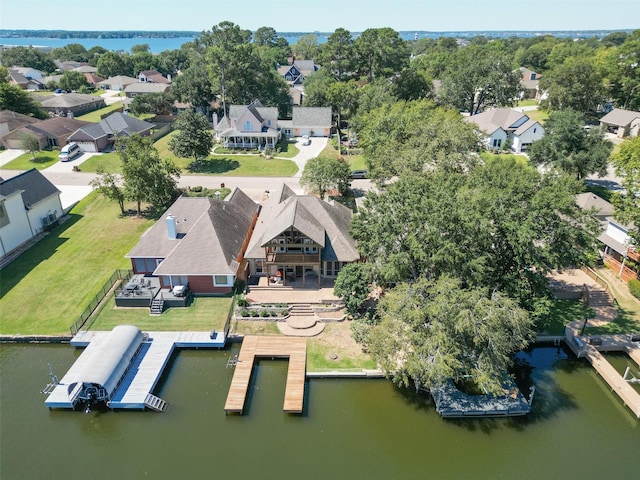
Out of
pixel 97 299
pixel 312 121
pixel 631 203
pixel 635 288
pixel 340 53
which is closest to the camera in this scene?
pixel 631 203

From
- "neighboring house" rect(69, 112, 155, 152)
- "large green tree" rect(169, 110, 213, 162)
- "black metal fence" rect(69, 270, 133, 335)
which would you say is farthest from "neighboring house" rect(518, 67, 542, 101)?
"black metal fence" rect(69, 270, 133, 335)

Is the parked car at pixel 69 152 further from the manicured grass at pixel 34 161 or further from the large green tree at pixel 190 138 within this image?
the large green tree at pixel 190 138

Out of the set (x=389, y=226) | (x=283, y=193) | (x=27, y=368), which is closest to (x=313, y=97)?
(x=283, y=193)

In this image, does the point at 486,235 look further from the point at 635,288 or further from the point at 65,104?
the point at 65,104

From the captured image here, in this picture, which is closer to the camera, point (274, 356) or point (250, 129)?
point (274, 356)

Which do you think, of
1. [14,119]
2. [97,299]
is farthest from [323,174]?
[14,119]
